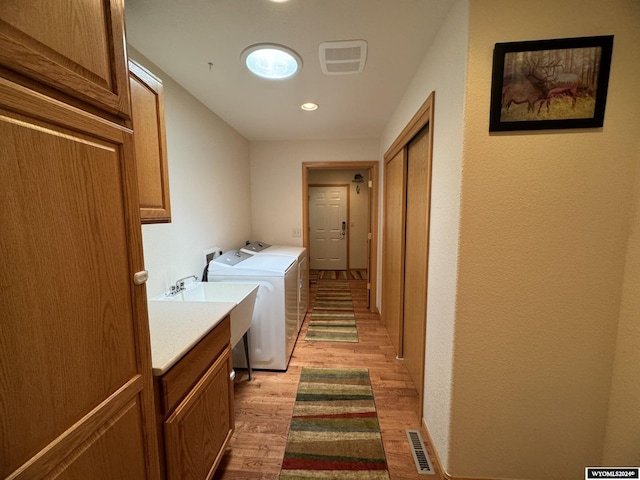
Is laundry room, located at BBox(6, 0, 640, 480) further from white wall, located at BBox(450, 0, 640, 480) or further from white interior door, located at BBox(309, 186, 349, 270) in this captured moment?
white interior door, located at BBox(309, 186, 349, 270)

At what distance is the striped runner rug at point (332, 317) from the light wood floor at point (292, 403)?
0.41 feet

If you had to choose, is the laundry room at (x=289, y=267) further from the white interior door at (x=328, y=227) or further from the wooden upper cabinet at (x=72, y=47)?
the white interior door at (x=328, y=227)

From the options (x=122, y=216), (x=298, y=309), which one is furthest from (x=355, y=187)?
(x=122, y=216)

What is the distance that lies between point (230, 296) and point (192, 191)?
0.89 meters

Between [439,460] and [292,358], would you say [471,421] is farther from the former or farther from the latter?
[292,358]

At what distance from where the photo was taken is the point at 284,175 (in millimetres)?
3232

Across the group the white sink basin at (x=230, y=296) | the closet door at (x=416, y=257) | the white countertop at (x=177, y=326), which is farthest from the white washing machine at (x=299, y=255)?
the white countertop at (x=177, y=326)

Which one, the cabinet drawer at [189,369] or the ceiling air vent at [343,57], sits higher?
the ceiling air vent at [343,57]

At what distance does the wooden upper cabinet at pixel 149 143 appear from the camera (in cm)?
100

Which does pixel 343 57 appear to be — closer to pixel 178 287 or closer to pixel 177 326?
pixel 177 326

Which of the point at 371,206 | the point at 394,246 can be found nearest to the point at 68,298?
the point at 394,246

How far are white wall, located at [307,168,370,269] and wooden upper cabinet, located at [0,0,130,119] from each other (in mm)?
4597

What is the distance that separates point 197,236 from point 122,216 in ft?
4.68

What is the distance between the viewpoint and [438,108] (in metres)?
1.28
